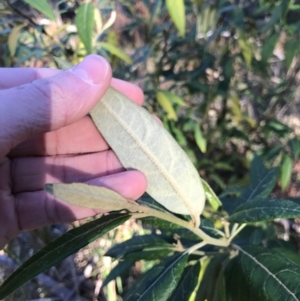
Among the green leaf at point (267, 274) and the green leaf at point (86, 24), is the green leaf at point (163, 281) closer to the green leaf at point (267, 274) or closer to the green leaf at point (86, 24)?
the green leaf at point (267, 274)

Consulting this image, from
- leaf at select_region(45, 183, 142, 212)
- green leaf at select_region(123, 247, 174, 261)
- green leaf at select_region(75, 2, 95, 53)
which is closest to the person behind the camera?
leaf at select_region(45, 183, 142, 212)

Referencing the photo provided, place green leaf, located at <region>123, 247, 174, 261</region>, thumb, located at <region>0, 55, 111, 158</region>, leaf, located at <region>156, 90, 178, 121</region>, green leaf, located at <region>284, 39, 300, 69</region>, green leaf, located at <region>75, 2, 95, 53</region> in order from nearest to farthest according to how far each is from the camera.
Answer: thumb, located at <region>0, 55, 111, 158</region> < green leaf, located at <region>123, 247, 174, 261</region> < green leaf, located at <region>75, 2, 95, 53</region> < green leaf, located at <region>284, 39, 300, 69</region> < leaf, located at <region>156, 90, 178, 121</region>

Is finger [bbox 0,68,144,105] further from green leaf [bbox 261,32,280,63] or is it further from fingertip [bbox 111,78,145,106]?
green leaf [bbox 261,32,280,63]

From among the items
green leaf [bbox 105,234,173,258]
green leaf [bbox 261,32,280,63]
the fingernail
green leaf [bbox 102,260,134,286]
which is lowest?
green leaf [bbox 102,260,134,286]

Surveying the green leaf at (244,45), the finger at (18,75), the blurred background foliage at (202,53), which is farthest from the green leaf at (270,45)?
the finger at (18,75)

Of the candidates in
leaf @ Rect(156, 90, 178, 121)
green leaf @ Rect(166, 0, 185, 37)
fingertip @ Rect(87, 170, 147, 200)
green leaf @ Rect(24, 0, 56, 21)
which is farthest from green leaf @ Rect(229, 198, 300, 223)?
leaf @ Rect(156, 90, 178, 121)

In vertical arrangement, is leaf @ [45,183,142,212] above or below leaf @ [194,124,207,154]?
above

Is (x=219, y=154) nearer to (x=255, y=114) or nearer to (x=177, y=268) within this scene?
(x=255, y=114)
